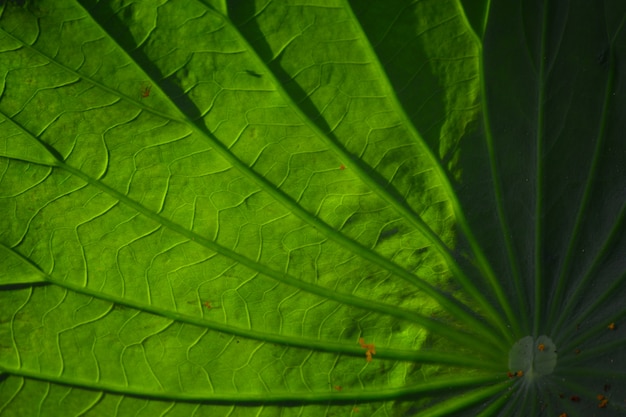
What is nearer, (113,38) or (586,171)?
(113,38)

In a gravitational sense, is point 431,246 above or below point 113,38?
below

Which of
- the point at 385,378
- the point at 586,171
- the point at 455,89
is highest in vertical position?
the point at 455,89

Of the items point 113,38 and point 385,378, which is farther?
point 385,378

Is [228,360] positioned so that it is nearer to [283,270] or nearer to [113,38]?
[283,270]

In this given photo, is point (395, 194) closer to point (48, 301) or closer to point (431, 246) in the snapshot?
point (431, 246)

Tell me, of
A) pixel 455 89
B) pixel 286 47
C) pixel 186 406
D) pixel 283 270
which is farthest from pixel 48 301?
pixel 455 89

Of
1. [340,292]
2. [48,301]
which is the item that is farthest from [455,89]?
[48,301]
